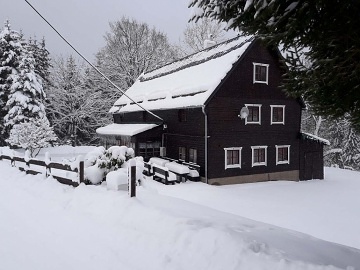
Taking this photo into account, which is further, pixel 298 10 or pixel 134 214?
pixel 134 214

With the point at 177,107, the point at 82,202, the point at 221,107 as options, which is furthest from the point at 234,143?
the point at 82,202

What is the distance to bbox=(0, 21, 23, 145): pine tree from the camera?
3241 centimetres

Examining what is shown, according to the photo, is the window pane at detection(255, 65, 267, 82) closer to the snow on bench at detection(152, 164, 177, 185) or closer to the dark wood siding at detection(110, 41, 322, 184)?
the dark wood siding at detection(110, 41, 322, 184)

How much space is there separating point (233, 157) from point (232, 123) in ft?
7.44

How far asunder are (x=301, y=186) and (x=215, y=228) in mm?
15561

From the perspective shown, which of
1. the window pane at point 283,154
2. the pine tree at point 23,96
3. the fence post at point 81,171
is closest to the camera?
the fence post at point 81,171

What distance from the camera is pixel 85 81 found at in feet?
133

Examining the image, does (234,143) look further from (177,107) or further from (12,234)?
(12,234)

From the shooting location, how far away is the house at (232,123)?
18625 millimetres

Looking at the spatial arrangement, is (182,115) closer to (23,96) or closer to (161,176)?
(161,176)

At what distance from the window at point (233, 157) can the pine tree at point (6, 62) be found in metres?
26.3

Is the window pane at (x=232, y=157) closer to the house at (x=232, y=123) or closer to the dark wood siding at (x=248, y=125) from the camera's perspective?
the house at (x=232, y=123)

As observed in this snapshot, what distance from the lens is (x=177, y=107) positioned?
65.6ft

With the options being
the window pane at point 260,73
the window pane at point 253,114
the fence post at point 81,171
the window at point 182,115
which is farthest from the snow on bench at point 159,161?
the fence post at point 81,171
